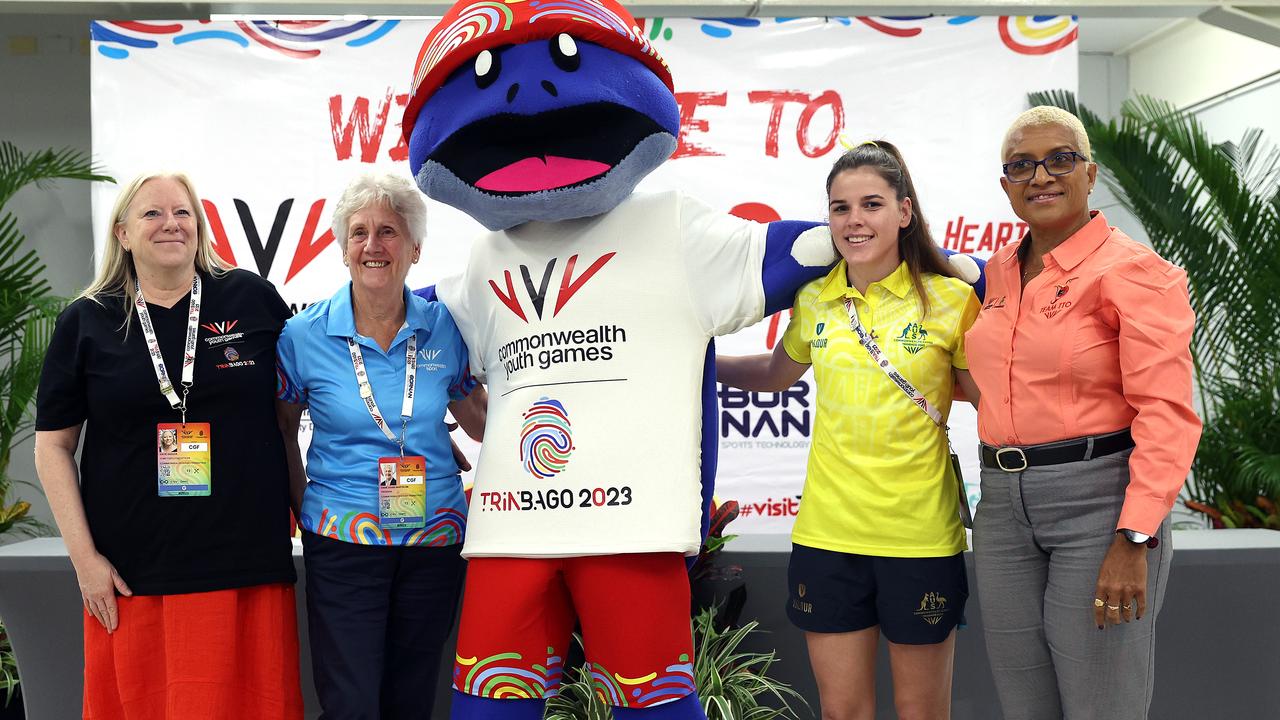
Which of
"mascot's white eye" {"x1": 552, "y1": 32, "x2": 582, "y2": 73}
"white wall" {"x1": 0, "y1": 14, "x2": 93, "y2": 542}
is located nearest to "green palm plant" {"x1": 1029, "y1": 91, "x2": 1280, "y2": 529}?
"mascot's white eye" {"x1": 552, "y1": 32, "x2": 582, "y2": 73}

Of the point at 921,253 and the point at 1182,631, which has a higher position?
the point at 921,253

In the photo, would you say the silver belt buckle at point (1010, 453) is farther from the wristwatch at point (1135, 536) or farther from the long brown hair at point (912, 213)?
the long brown hair at point (912, 213)

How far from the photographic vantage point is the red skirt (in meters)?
2.07

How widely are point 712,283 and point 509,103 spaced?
1.74 feet

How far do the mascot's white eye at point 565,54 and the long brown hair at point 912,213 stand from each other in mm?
576

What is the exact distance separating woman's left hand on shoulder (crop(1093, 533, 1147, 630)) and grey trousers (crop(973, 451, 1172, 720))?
4 centimetres

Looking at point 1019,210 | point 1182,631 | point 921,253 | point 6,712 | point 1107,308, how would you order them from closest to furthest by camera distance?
1. point 1107,308
2. point 1019,210
3. point 921,253
4. point 1182,631
5. point 6,712

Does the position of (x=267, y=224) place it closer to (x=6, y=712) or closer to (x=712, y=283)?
(x=6, y=712)

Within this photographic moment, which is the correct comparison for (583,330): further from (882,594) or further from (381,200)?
(882,594)

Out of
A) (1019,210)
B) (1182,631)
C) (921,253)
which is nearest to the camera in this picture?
(1019,210)

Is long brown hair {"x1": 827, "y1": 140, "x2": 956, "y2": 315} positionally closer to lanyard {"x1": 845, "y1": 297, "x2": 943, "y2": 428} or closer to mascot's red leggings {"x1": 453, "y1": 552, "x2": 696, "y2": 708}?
lanyard {"x1": 845, "y1": 297, "x2": 943, "y2": 428}

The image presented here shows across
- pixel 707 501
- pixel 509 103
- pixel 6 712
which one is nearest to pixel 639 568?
pixel 707 501

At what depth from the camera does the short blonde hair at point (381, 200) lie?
7.43 feet

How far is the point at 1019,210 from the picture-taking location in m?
2.00
